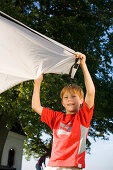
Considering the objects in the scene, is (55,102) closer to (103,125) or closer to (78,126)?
(103,125)

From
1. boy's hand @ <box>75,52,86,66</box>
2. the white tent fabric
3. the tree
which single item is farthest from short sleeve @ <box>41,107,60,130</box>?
the tree

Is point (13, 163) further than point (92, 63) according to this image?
Yes

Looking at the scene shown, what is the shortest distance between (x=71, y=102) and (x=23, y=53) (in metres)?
0.96

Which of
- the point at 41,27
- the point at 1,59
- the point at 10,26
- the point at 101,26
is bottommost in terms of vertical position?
the point at 1,59

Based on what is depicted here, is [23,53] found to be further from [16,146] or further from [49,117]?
[16,146]

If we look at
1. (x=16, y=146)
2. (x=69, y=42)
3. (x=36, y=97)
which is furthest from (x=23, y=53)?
(x=16, y=146)

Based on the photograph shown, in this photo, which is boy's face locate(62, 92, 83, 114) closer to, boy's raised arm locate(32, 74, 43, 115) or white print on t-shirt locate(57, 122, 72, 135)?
white print on t-shirt locate(57, 122, 72, 135)

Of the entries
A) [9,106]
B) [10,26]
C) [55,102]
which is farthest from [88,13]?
[10,26]

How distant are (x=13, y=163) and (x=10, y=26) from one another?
22592mm

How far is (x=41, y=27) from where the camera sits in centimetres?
1584

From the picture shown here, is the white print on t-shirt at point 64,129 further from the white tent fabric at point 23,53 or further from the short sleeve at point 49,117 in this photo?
the white tent fabric at point 23,53

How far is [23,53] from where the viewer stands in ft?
11.1

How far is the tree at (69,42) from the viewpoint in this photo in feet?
43.2

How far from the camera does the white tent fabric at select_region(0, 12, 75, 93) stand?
10.9ft
